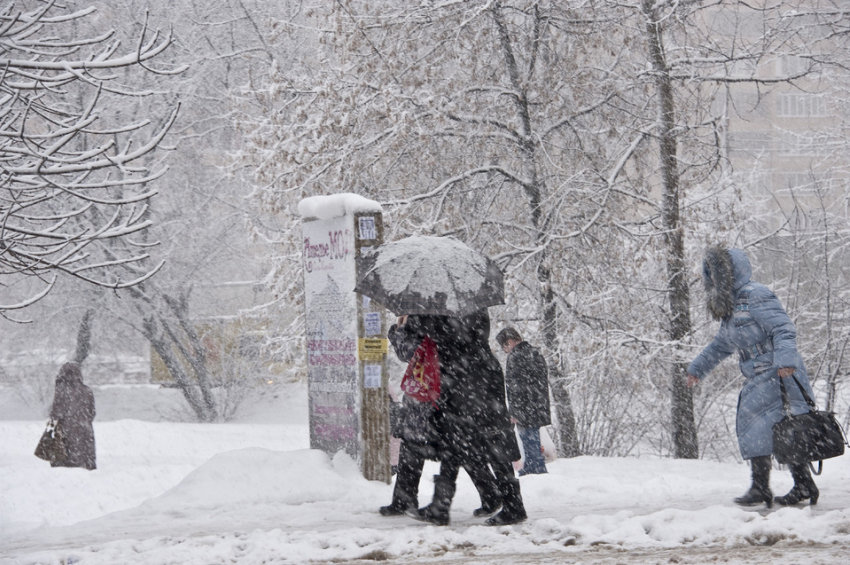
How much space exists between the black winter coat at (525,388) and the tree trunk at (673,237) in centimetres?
331

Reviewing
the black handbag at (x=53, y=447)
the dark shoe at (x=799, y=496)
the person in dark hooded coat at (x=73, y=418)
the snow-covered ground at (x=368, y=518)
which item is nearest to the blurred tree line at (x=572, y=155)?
the snow-covered ground at (x=368, y=518)

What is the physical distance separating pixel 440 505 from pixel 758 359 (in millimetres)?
2349

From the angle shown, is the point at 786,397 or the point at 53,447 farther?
the point at 53,447

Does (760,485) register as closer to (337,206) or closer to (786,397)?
(786,397)

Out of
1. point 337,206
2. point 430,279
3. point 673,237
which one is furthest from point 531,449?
point 673,237

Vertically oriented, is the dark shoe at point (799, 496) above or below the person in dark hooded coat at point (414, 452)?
below

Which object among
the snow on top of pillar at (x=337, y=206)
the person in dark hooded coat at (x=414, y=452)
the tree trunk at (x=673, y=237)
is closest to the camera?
the person in dark hooded coat at (x=414, y=452)

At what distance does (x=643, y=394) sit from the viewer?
13.6 metres

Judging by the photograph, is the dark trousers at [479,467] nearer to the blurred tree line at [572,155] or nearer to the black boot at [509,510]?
the black boot at [509,510]

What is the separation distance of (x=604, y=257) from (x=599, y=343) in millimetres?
1209

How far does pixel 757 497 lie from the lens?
635 centimetres

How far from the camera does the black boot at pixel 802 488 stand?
632 centimetres

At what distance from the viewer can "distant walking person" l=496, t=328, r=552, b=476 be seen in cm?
927

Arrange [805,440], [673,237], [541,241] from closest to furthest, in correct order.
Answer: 1. [805,440]
2. [673,237]
3. [541,241]
